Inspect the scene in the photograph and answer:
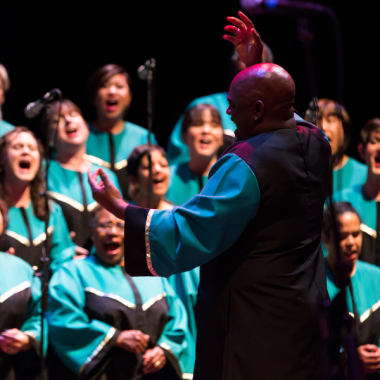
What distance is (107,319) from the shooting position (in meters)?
3.05

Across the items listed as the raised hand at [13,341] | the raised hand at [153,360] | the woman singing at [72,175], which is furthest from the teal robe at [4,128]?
the raised hand at [153,360]

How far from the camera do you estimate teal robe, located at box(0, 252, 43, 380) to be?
3.00 meters

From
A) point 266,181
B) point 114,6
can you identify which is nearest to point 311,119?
point 266,181

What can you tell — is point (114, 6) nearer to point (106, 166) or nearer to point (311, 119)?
point (106, 166)

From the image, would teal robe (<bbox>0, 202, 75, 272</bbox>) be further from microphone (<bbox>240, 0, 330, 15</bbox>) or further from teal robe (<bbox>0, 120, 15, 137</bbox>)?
microphone (<bbox>240, 0, 330, 15</bbox>)

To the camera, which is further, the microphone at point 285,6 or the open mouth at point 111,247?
the open mouth at point 111,247

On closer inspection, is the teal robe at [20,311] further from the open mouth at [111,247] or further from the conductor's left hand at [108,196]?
the conductor's left hand at [108,196]

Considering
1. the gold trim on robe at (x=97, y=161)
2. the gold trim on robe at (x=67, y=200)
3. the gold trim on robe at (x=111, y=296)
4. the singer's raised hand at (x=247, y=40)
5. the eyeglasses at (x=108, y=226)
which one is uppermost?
the singer's raised hand at (x=247, y=40)

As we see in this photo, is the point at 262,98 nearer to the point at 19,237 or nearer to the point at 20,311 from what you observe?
the point at 20,311

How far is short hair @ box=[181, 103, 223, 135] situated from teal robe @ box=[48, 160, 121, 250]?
585 mm

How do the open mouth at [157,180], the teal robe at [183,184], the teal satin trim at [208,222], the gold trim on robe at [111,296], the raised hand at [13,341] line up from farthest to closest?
the teal robe at [183,184]
the open mouth at [157,180]
the gold trim on robe at [111,296]
the raised hand at [13,341]
the teal satin trim at [208,222]

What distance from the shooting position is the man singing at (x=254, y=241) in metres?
1.75

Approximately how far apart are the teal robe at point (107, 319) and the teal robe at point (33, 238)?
28 centimetres

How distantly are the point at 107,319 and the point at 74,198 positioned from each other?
1.00 m
